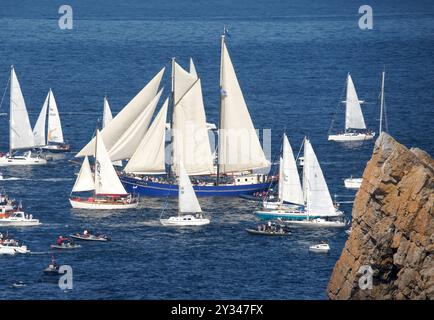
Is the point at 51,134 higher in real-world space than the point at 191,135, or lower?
higher

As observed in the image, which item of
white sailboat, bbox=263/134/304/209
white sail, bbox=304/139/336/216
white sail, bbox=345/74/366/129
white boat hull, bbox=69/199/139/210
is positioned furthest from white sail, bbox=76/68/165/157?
white sail, bbox=345/74/366/129

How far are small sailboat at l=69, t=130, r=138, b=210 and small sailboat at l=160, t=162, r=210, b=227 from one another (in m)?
7.65

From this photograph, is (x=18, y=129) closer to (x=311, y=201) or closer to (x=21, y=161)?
(x=21, y=161)

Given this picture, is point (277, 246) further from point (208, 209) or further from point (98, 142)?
point (98, 142)

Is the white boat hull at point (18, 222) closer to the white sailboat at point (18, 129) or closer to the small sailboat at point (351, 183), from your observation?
the small sailboat at point (351, 183)

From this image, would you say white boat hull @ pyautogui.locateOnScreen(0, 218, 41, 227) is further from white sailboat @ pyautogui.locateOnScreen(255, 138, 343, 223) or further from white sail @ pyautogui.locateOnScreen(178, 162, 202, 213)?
Answer: white sailboat @ pyautogui.locateOnScreen(255, 138, 343, 223)

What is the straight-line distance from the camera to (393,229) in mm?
84938

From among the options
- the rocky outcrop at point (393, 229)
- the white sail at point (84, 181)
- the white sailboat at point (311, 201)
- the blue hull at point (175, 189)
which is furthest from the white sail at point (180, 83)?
the rocky outcrop at point (393, 229)

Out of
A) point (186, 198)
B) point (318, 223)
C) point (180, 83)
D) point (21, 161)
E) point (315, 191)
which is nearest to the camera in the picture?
point (318, 223)

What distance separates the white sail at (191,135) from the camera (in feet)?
509

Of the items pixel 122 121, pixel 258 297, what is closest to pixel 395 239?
pixel 258 297

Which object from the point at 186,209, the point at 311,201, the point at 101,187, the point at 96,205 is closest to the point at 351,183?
the point at 311,201

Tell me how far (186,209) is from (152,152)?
691 inches

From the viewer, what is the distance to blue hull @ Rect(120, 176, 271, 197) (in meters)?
152
